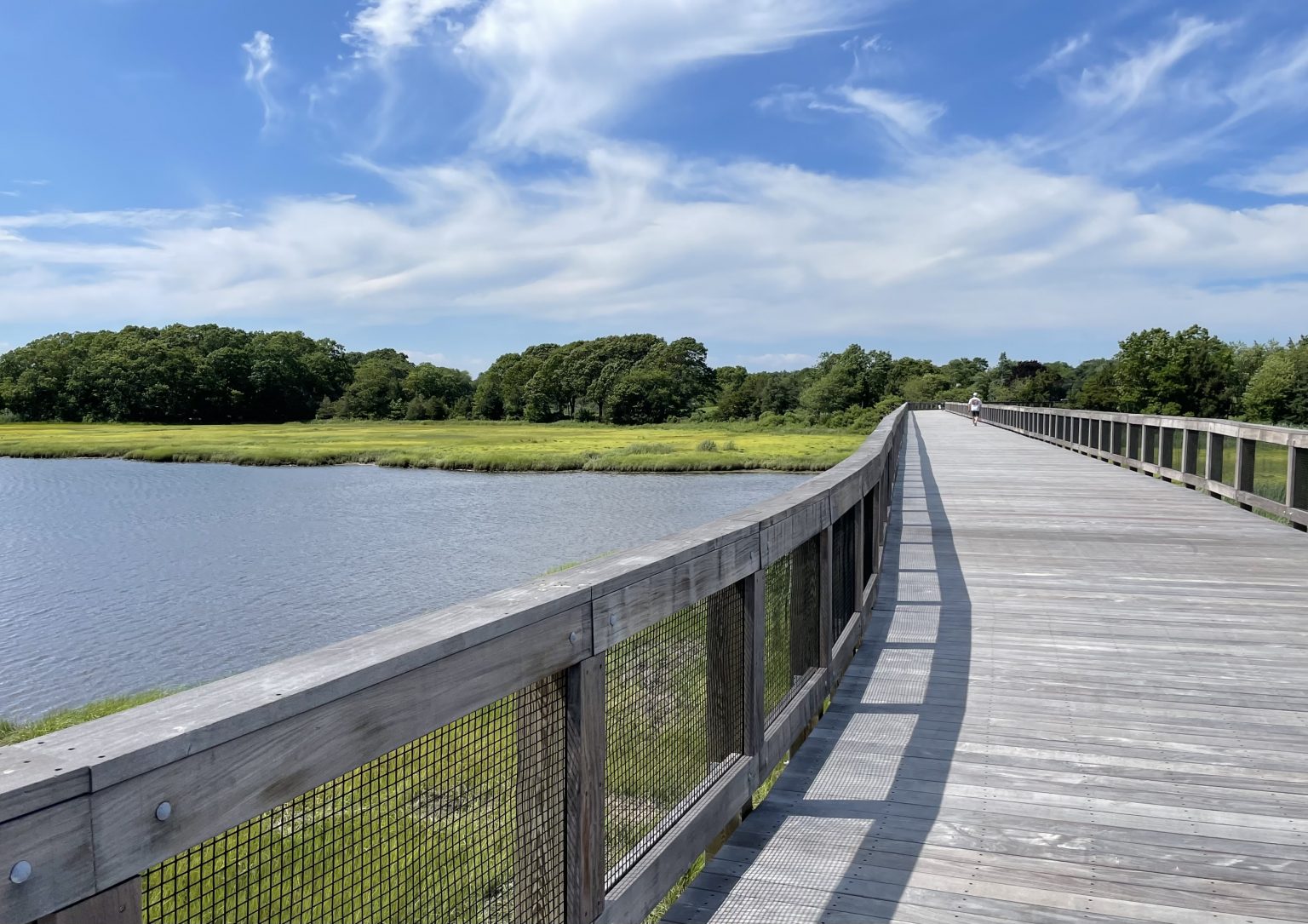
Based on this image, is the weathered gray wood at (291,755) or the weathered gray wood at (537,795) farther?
the weathered gray wood at (537,795)

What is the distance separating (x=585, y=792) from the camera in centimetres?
212

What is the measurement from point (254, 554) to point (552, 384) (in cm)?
8894

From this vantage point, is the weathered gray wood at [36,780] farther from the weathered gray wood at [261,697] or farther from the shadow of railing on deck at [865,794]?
the shadow of railing on deck at [865,794]

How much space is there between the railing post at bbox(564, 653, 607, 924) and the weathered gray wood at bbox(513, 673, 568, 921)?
1.1 inches

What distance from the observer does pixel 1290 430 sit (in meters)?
8.66

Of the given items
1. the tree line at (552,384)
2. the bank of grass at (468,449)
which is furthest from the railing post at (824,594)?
the tree line at (552,384)

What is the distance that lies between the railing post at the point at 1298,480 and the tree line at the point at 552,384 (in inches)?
3042

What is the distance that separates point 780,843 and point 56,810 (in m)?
2.44

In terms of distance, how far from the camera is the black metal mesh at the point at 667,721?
106 inches

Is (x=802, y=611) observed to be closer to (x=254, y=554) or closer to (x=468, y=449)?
(x=254, y=554)

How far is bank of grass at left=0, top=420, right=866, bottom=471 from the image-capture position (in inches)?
1884

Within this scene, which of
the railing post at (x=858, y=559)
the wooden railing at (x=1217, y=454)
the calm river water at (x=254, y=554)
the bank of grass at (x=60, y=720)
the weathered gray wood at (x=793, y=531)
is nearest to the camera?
the weathered gray wood at (x=793, y=531)

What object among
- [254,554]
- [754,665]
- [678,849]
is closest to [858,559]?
[754,665]

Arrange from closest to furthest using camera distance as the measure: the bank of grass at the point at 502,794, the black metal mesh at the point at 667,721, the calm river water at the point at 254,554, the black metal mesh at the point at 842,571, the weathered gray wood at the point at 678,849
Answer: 1. the bank of grass at the point at 502,794
2. the weathered gray wood at the point at 678,849
3. the black metal mesh at the point at 667,721
4. the black metal mesh at the point at 842,571
5. the calm river water at the point at 254,554
